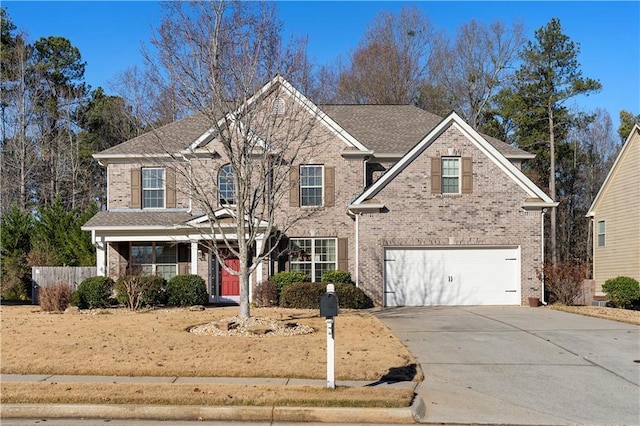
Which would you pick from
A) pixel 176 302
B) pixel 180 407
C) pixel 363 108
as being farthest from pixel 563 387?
pixel 363 108

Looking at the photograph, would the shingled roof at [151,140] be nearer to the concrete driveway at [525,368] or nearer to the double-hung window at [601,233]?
the concrete driveway at [525,368]

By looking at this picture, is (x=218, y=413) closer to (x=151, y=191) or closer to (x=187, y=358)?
(x=187, y=358)

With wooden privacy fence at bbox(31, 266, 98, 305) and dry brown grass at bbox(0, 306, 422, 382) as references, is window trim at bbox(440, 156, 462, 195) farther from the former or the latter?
wooden privacy fence at bbox(31, 266, 98, 305)

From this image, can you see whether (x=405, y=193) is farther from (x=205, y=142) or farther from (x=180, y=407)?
(x=180, y=407)

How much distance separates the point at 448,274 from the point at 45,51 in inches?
1285

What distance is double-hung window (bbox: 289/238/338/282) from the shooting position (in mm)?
23938

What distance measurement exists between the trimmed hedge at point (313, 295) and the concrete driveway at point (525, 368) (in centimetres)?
291

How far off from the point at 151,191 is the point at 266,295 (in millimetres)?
6515

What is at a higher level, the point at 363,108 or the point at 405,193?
the point at 363,108

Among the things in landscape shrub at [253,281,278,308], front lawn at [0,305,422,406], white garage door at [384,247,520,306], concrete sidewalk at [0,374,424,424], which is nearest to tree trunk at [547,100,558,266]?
white garage door at [384,247,520,306]

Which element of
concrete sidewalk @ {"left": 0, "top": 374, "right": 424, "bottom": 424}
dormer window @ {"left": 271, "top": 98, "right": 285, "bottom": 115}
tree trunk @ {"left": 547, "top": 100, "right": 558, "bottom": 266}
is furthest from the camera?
tree trunk @ {"left": 547, "top": 100, "right": 558, "bottom": 266}

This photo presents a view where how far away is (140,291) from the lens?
20781 mm

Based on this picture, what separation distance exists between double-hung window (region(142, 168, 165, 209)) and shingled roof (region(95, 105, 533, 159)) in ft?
3.64

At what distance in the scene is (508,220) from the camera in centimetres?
2283
